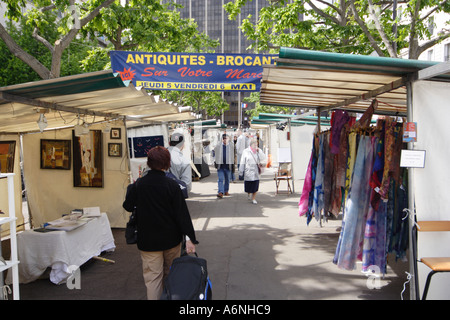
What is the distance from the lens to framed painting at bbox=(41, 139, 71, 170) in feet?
22.8

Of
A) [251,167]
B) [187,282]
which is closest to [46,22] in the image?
[251,167]

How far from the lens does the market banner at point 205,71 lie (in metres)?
6.02

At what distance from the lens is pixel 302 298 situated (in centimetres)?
404

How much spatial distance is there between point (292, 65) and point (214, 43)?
17.5 meters

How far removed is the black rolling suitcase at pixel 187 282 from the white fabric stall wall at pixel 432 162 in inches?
80.0

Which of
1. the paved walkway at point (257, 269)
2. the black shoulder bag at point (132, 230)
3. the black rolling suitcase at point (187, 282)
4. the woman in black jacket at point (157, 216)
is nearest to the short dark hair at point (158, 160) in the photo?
the woman in black jacket at point (157, 216)

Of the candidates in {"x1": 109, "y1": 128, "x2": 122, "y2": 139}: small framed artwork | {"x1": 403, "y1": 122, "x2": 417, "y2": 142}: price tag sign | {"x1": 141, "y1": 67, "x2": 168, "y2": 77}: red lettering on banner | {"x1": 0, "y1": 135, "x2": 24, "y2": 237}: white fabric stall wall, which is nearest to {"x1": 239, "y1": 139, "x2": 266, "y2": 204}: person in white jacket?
{"x1": 109, "y1": 128, "x2": 122, "y2": 139}: small framed artwork

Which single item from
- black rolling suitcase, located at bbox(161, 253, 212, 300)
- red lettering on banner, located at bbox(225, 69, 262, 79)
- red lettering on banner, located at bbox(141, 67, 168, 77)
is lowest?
black rolling suitcase, located at bbox(161, 253, 212, 300)

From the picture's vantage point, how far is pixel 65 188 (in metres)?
7.08

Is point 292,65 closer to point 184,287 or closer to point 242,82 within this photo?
point 184,287

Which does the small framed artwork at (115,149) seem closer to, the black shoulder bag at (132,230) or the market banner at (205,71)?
the market banner at (205,71)

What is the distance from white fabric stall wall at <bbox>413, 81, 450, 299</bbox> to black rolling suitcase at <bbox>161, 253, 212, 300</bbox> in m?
2.03

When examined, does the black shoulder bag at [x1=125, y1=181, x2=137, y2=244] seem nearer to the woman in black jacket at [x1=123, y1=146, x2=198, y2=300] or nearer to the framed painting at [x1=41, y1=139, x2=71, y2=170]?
the woman in black jacket at [x1=123, y1=146, x2=198, y2=300]

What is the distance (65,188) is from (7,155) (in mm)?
1187
